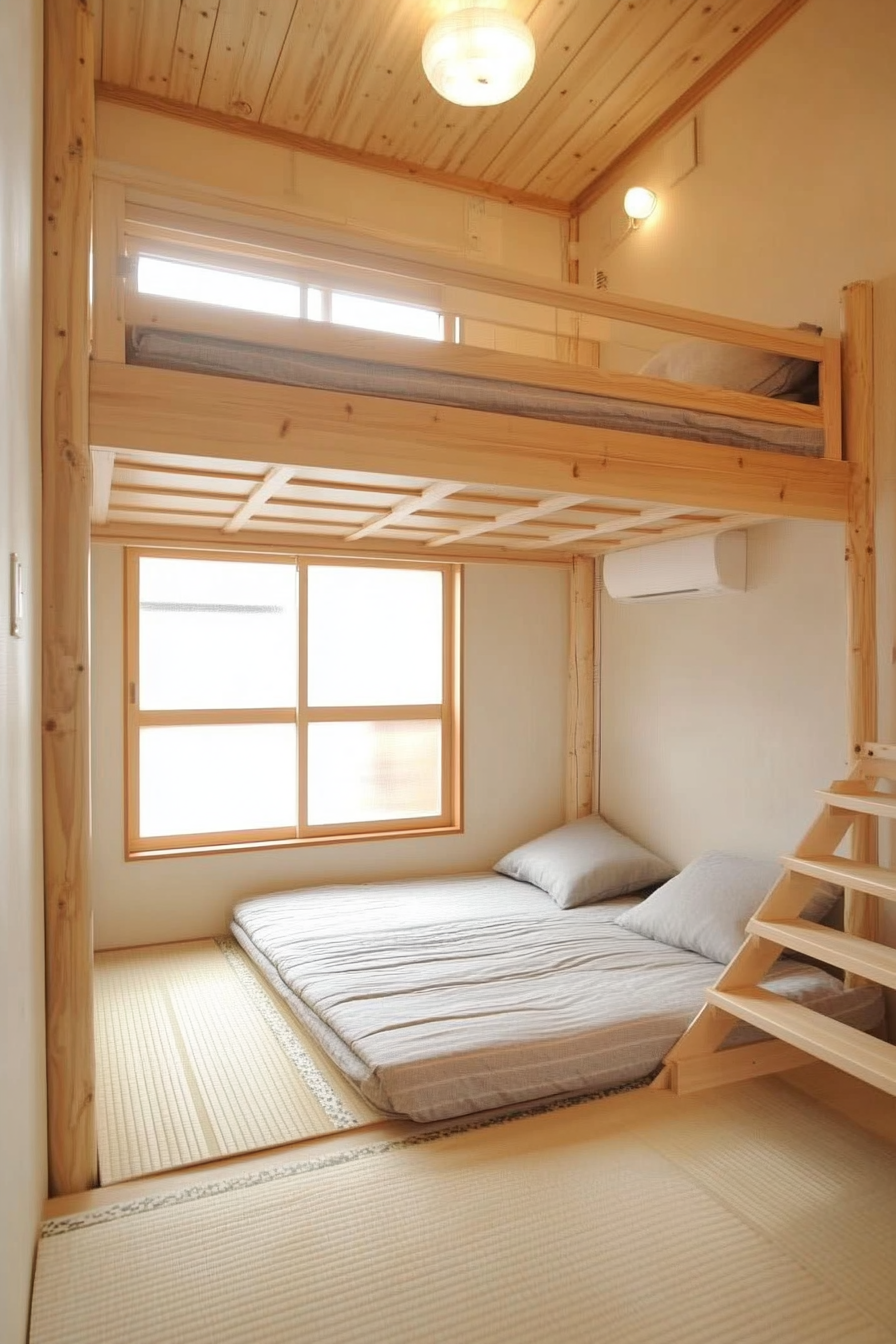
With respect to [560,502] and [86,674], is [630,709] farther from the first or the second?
[86,674]

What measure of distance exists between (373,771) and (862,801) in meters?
2.36

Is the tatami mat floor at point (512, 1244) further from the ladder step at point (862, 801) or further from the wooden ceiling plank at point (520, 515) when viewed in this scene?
the wooden ceiling plank at point (520, 515)

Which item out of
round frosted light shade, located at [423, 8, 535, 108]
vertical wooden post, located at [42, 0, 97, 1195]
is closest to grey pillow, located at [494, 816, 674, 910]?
vertical wooden post, located at [42, 0, 97, 1195]

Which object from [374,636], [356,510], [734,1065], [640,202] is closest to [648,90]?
[640,202]

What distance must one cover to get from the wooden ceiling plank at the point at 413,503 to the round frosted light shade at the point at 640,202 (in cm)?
194

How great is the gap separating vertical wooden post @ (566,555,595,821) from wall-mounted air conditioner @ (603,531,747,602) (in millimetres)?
509

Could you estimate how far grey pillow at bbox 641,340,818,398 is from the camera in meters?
2.87

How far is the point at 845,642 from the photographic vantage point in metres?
2.97

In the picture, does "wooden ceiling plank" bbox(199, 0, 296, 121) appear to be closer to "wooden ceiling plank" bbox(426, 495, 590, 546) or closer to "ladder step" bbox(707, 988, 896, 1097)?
"wooden ceiling plank" bbox(426, 495, 590, 546)

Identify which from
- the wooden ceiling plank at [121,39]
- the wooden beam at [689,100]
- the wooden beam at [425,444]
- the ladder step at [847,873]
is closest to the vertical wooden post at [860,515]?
the wooden beam at [425,444]

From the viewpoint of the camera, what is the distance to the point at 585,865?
3.80m

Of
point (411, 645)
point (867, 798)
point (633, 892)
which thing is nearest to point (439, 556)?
point (411, 645)

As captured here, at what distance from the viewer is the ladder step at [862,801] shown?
2.32 m

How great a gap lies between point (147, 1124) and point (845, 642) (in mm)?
2586
